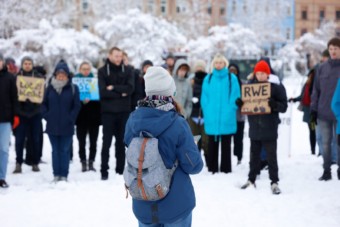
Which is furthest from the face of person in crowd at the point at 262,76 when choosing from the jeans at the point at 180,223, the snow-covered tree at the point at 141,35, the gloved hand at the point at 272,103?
the snow-covered tree at the point at 141,35

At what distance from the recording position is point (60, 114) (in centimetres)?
812

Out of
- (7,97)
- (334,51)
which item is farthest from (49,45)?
(334,51)

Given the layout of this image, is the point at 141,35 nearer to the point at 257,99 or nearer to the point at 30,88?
the point at 30,88

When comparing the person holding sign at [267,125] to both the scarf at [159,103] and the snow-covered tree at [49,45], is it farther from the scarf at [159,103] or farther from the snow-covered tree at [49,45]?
the snow-covered tree at [49,45]

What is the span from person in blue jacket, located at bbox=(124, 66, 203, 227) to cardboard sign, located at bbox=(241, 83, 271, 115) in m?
3.66

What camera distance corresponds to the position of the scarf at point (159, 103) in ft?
12.4

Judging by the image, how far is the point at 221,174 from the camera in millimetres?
8727

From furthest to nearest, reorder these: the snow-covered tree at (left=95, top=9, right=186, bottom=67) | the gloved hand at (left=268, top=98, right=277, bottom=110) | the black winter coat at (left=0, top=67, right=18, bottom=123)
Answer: the snow-covered tree at (left=95, top=9, right=186, bottom=67) < the black winter coat at (left=0, top=67, right=18, bottom=123) < the gloved hand at (left=268, top=98, right=277, bottom=110)

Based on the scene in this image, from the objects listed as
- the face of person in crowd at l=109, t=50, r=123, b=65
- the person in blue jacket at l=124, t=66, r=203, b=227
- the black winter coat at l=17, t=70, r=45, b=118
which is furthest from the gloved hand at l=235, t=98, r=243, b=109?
the person in blue jacket at l=124, t=66, r=203, b=227

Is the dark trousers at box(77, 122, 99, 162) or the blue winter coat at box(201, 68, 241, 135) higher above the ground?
the blue winter coat at box(201, 68, 241, 135)

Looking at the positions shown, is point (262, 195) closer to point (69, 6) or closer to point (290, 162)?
point (290, 162)

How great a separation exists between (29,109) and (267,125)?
464 centimetres

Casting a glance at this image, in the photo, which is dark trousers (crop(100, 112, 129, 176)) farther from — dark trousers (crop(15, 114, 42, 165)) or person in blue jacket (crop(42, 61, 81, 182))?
dark trousers (crop(15, 114, 42, 165))

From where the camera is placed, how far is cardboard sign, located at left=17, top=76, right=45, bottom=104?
9.15 meters
